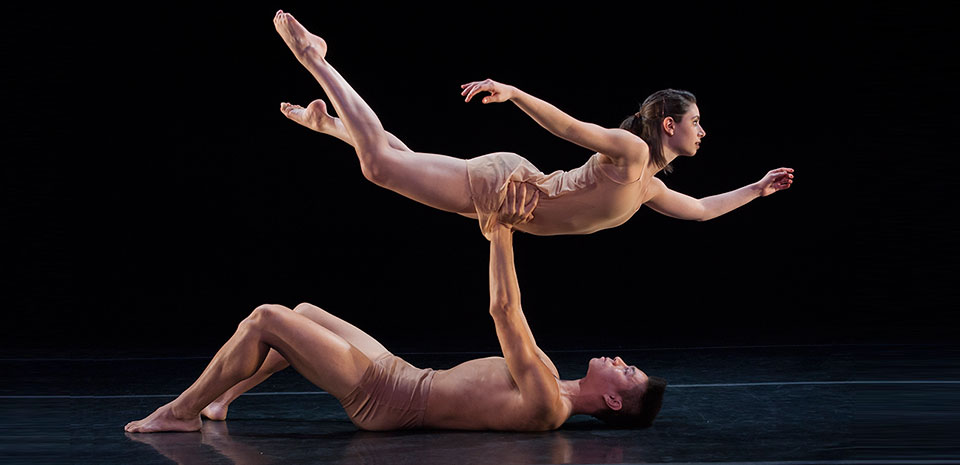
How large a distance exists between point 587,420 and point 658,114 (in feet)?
3.95

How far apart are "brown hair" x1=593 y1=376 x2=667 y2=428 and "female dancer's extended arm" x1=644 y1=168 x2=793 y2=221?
2.70 feet

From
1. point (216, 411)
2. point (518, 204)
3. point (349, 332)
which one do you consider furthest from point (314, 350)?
point (518, 204)

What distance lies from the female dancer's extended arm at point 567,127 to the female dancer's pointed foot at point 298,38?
2.39 ft

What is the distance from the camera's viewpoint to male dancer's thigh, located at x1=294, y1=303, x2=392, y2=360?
338 cm

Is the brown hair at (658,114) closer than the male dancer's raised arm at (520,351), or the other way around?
the male dancer's raised arm at (520,351)

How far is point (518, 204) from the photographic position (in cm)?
338

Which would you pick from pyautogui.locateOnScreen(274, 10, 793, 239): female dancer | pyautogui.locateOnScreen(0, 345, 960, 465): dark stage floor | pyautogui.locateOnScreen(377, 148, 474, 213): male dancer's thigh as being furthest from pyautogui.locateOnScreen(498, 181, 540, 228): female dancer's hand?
pyautogui.locateOnScreen(0, 345, 960, 465): dark stage floor

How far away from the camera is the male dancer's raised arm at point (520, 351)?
3049 millimetres

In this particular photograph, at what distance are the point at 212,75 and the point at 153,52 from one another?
15.9 inches

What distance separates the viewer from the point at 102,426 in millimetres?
3377

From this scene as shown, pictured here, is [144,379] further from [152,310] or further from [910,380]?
[910,380]

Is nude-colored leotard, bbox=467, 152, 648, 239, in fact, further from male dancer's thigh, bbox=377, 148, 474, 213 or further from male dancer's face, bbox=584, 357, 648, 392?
male dancer's face, bbox=584, 357, 648, 392

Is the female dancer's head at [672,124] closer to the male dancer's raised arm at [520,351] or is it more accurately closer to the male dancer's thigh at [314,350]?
the male dancer's raised arm at [520,351]

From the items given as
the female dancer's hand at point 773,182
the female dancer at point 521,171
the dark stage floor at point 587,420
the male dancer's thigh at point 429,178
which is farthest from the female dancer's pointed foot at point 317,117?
the female dancer's hand at point 773,182
